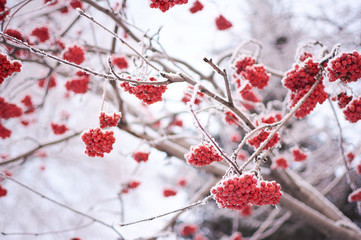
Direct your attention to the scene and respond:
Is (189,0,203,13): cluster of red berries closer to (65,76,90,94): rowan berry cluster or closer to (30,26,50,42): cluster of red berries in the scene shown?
(65,76,90,94): rowan berry cluster

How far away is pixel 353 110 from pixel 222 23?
144 centimetres

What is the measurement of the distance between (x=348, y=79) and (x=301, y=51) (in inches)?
14.4

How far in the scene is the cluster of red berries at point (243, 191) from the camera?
0.89 meters

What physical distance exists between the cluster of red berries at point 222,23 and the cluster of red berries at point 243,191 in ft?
5.63

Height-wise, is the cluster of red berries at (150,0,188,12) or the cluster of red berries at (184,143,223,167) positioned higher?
the cluster of red berries at (150,0,188,12)

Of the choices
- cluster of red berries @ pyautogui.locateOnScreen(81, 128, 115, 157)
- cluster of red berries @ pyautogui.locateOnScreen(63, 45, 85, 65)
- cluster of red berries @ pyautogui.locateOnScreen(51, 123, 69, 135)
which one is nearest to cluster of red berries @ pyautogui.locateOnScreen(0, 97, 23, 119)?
cluster of red berries @ pyautogui.locateOnScreen(63, 45, 85, 65)

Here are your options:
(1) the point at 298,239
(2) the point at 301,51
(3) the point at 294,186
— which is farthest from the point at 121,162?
(2) the point at 301,51

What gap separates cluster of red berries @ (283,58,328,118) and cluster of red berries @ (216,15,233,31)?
1276 mm

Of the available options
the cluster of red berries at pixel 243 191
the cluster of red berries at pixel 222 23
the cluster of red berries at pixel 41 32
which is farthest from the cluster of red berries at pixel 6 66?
the cluster of red berries at pixel 222 23

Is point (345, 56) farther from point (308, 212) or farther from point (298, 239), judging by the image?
point (298, 239)

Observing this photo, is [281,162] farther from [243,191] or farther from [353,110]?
[243,191]

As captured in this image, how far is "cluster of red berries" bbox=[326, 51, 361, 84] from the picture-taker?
1076 millimetres

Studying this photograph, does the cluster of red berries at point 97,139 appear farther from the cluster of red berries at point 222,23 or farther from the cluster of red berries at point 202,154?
the cluster of red berries at point 222,23

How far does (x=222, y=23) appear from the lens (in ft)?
7.70
